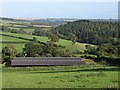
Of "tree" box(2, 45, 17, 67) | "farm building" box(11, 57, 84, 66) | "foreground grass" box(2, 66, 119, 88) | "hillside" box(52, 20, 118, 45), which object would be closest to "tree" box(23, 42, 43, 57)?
"tree" box(2, 45, 17, 67)

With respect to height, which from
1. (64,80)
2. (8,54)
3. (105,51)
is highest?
(64,80)

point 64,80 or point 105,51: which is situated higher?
point 64,80

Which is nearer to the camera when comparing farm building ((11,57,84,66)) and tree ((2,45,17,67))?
farm building ((11,57,84,66))

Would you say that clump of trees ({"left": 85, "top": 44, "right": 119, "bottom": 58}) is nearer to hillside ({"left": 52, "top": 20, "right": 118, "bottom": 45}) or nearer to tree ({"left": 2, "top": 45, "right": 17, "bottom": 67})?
tree ({"left": 2, "top": 45, "right": 17, "bottom": 67})

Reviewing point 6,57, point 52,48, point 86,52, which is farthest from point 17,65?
point 86,52

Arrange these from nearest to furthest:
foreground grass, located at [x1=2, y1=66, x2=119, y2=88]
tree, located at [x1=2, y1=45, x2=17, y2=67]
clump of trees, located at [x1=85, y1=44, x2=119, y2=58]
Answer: foreground grass, located at [x1=2, y1=66, x2=119, y2=88] < tree, located at [x1=2, y1=45, x2=17, y2=67] < clump of trees, located at [x1=85, y1=44, x2=119, y2=58]

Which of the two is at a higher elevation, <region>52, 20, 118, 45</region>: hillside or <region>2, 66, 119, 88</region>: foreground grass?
<region>2, 66, 119, 88</region>: foreground grass

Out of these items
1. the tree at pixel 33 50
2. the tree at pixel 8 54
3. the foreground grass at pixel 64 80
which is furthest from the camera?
the tree at pixel 33 50

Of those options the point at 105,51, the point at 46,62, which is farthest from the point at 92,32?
the point at 46,62

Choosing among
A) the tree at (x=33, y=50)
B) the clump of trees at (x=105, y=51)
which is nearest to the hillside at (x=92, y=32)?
the clump of trees at (x=105, y=51)

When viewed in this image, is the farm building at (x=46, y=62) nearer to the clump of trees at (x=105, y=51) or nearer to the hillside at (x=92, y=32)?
the clump of trees at (x=105, y=51)

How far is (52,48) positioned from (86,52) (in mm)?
10130

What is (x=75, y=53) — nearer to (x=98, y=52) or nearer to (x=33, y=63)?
(x=98, y=52)

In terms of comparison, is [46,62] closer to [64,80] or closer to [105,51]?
[105,51]
